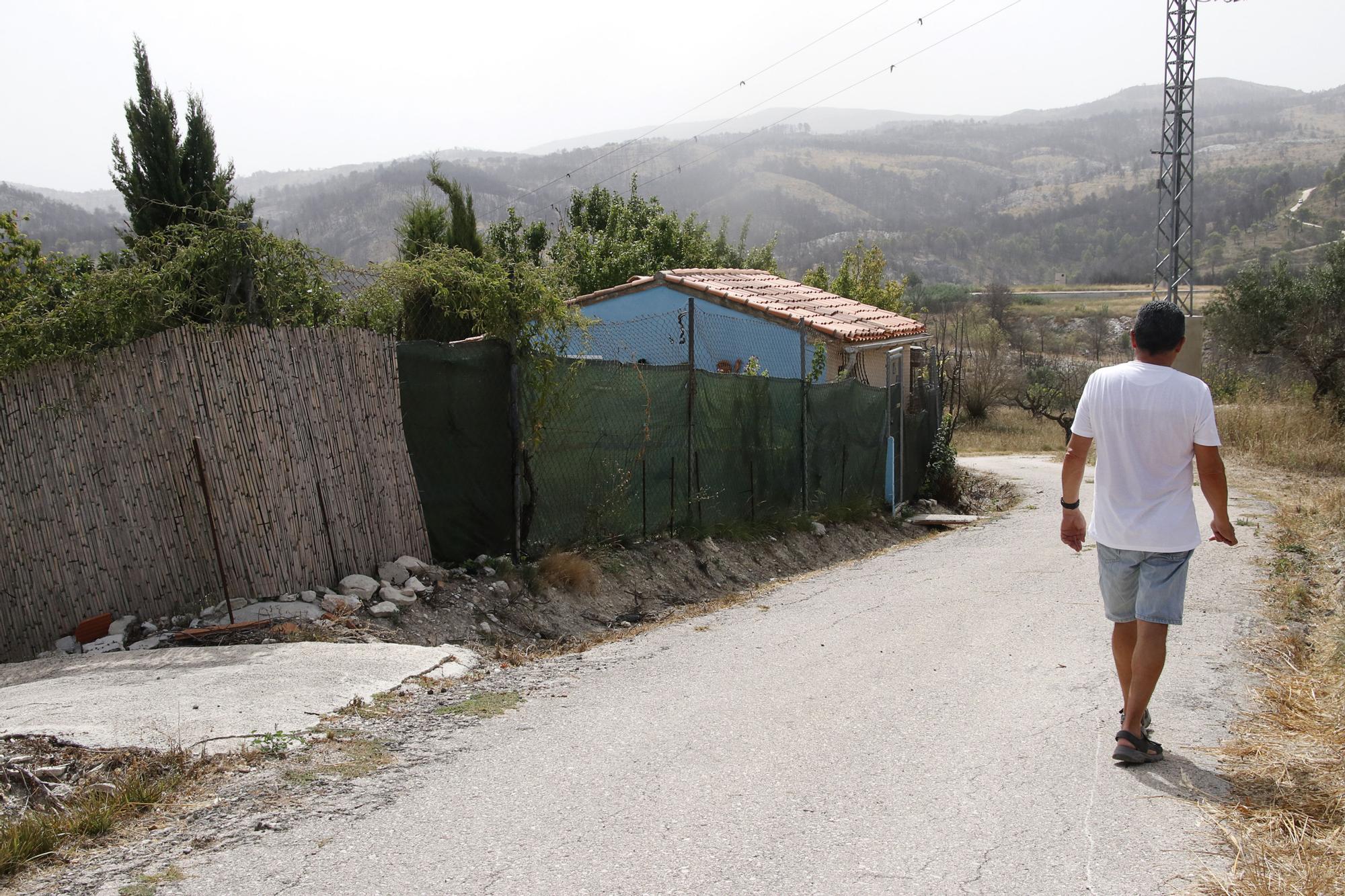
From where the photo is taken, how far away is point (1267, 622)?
25.7 ft

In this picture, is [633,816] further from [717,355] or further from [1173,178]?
[1173,178]

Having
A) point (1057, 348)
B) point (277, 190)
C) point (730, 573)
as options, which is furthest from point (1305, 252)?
point (277, 190)

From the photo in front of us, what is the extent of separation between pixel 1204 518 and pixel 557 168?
423 ft

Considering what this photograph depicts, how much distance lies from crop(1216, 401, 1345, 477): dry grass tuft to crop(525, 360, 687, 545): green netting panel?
16433 millimetres

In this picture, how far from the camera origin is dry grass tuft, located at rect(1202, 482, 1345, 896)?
11.3ft

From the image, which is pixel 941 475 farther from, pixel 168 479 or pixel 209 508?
pixel 168 479

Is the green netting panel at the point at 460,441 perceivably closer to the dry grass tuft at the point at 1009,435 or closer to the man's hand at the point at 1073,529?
the man's hand at the point at 1073,529

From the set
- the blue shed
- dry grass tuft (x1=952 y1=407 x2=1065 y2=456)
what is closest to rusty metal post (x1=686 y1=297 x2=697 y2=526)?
the blue shed

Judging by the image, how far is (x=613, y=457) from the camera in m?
10.2

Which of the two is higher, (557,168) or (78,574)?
(557,168)

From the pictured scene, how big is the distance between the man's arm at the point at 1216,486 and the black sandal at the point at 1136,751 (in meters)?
0.94

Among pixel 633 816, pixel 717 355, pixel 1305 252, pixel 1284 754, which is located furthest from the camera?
pixel 1305 252

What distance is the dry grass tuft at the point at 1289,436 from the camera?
21.9 metres

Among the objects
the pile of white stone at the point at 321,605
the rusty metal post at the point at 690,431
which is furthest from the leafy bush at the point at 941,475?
the pile of white stone at the point at 321,605
